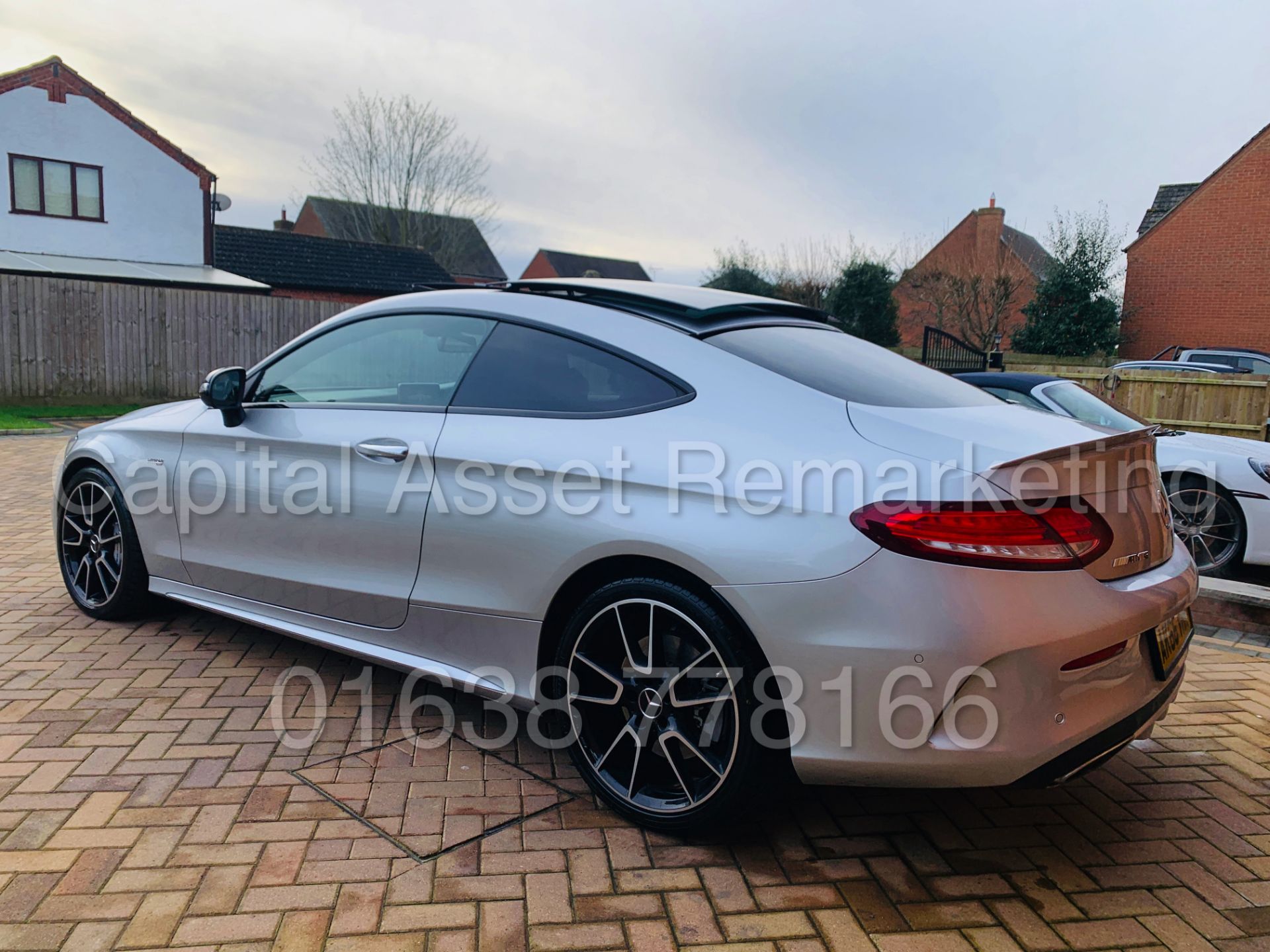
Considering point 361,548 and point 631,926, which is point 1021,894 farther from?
point 361,548

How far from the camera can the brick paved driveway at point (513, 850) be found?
2174 mm

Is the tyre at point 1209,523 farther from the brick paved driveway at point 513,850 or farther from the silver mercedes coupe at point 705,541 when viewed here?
the silver mercedes coupe at point 705,541

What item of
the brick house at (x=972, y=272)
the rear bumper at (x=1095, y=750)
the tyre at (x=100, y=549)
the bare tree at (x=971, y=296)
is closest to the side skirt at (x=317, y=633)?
the tyre at (x=100, y=549)

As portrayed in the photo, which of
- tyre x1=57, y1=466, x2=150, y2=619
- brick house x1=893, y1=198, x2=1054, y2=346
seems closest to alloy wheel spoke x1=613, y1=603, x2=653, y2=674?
tyre x1=57, y1=466, x2=150, y2=619

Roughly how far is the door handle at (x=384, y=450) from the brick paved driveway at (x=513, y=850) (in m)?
0.99

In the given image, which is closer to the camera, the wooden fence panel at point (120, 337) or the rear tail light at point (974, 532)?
the rear tail light at point (974, 532)

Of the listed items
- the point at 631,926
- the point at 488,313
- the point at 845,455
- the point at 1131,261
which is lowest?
the point at 631,926

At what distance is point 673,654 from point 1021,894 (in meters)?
1.09

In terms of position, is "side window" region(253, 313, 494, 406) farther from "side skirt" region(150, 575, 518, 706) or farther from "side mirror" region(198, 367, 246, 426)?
"side skirt" region(150, 575, 518, 706)

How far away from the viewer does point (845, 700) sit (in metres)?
2.18

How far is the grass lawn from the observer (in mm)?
13398

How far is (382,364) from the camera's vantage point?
136 inches

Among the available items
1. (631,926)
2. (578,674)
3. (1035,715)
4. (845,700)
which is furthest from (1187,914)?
(578,674)

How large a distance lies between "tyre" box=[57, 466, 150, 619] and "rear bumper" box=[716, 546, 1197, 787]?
310 cm
